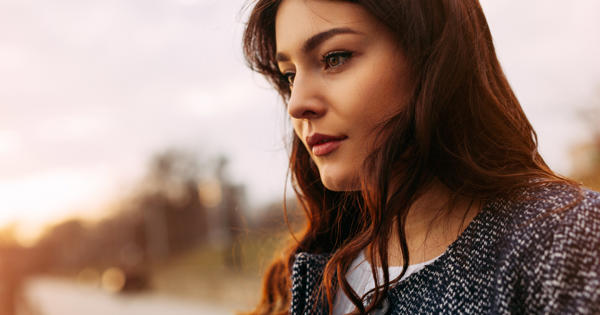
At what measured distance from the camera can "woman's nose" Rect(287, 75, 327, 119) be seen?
1.74 meters

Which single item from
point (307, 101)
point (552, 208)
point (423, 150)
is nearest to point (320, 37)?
point (307, 101)

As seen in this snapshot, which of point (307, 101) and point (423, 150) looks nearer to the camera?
point (423, 150)

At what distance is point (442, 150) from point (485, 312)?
50 centimetres

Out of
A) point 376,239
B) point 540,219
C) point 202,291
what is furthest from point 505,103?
point 202,291

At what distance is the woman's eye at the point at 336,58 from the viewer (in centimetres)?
170

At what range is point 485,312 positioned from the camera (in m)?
1.39

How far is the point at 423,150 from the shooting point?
157 cm

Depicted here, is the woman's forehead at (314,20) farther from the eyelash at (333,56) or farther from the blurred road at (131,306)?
the blurred road at (131,306)

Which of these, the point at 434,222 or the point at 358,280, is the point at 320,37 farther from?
the point at 358,280

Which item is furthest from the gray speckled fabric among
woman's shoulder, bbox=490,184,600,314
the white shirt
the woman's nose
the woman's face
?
the woman's nose

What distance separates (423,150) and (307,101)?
0.43 metres

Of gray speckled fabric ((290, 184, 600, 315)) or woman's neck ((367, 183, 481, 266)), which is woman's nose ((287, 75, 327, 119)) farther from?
gray speckled fabric ((290, 184, 600, 315))

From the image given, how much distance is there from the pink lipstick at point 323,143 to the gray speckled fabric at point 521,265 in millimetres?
490

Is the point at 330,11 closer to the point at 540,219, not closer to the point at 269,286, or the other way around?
the point at 540,219
